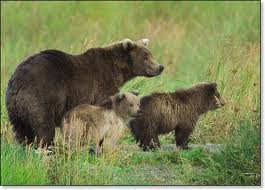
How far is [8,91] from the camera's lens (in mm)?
9625

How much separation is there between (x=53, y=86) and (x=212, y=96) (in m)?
1.75

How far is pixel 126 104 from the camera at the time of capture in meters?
9.80

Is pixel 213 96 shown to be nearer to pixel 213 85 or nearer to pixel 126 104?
pixel 213 85

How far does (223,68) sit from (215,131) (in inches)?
36.2

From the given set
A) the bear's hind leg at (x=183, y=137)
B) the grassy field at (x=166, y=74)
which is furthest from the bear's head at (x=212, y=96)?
the bear's hind leg at (x=183, y=137)

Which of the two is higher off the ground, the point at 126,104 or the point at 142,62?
the point at 142,62

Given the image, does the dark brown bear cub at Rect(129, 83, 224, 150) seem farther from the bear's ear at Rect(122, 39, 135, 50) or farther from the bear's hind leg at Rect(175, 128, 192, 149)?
the bear's ear at Rect(122, 39, 135, 50)

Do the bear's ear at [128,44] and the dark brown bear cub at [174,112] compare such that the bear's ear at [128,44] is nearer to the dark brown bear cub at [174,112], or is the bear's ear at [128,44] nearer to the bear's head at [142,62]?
the bear's head at [142,62]

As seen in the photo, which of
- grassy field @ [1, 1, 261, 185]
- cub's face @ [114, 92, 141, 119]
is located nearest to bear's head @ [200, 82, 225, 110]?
grassy field @ [1, 1, 261, 185]

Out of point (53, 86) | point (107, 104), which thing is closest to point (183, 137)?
point (107, 104)

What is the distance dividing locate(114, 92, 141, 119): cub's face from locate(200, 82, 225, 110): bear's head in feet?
3.16

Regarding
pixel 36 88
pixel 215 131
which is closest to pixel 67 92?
pixel 36 88

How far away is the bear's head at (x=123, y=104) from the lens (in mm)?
9758

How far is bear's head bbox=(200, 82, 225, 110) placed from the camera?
34.8 feet
